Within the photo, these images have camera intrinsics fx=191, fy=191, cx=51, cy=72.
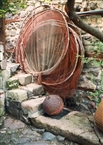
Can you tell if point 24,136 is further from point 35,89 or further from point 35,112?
point 35,89

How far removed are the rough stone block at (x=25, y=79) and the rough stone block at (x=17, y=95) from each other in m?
0.29

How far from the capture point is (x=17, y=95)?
3.43 meters

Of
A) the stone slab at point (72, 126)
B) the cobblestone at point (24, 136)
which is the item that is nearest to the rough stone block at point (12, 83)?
the cobblestone at point (24, 136)

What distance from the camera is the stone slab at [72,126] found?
8.55ft

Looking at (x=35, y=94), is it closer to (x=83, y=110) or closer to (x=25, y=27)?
(x=83, y=110)

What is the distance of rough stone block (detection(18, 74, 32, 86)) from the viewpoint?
382cm

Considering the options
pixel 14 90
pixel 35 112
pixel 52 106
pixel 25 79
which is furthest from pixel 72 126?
pixel 25 79

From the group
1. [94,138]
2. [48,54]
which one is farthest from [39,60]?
[94,138]

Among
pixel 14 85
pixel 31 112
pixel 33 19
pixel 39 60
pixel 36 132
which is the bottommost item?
pixel 36 132

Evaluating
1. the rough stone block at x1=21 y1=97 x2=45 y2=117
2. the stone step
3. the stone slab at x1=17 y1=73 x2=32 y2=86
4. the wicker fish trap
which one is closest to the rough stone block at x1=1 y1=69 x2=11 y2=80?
the stone slab at x1=17 y1=73 x2=32 y2=86

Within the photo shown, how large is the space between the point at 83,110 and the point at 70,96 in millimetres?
360

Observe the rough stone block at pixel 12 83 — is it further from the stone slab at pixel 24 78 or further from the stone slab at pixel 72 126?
the stone slab at pixel 72 126

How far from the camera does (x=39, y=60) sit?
4.18 m

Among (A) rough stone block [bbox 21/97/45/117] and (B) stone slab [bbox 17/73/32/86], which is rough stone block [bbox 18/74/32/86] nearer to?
(B) stone slab [bbox 17/73/32/86]
